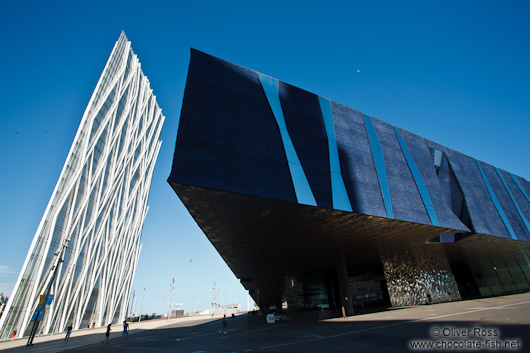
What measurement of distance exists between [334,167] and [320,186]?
2.66m

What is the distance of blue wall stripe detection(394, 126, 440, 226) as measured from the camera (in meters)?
25.0

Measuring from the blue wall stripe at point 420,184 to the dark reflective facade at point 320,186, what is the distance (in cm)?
14

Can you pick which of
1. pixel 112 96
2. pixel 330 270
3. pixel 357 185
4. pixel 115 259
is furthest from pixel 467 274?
pixel 112 96

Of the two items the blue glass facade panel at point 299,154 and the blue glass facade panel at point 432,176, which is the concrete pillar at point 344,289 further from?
the blue glass facade panel at point 432,176

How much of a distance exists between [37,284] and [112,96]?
102 feet

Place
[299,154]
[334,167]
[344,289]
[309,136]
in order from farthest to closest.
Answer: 1. [344,289]
2. [309,136]
3. [334,167]
4. [299,154]

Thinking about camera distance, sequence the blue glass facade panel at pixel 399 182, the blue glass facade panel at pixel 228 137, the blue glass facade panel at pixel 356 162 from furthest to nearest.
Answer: the blue glass facade panel at pixel 399 182, the blue glass facade panel at pixel 356 162, the blue glass facade panel at pixel 228 137

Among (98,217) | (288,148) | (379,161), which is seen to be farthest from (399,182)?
(98,217)

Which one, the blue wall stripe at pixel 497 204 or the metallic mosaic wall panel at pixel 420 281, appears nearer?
the blue wall stripe at pixel 497 204

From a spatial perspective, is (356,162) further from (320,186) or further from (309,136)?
(320,186)

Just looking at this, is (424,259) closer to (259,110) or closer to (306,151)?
(306,151)

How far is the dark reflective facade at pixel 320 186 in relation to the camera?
17922 mm

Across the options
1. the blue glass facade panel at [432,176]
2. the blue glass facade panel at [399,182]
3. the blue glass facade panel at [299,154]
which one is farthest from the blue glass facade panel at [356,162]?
the blue glass facade panel at [432,176]

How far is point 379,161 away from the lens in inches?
971
